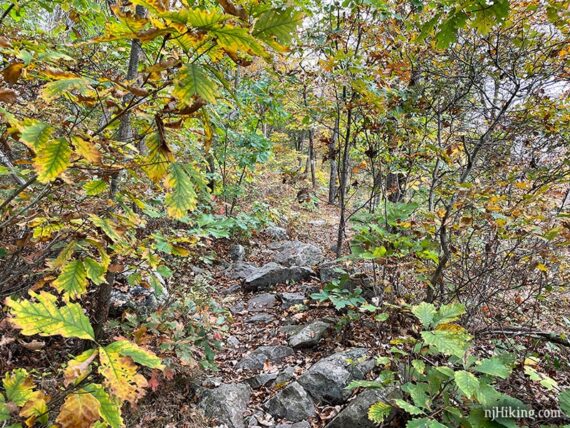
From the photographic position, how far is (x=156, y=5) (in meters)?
0.98

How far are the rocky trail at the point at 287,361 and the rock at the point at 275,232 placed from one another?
9.87ft

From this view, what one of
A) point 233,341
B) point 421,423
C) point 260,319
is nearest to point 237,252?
point 260,319

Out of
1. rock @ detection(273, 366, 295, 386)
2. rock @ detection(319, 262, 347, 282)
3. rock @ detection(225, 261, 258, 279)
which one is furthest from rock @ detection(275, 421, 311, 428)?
rock @ detection(225, 261, 258, 279)

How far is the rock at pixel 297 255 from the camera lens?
745 cm

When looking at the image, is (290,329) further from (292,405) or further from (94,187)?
(94,187)

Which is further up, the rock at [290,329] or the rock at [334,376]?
the rock at [334,376]

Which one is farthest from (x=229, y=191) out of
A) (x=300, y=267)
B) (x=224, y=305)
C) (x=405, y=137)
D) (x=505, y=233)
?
(x=505, y=233)

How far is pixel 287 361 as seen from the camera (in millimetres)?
4387

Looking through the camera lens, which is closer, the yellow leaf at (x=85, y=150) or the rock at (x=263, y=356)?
the yellow leaf at (x=85, y=150)

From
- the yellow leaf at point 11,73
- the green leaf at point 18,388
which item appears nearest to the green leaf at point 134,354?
the green leaf at point 18,388

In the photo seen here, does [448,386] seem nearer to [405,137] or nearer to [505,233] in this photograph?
[505,233]

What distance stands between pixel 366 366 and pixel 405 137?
10.9 ft

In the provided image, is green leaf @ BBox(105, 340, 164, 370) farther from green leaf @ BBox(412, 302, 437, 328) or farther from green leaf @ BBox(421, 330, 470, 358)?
green leaf @ BBox(412, 302, 437, 328)

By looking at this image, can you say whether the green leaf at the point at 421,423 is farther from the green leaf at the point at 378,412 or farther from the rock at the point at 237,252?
the rock at the point at 237,252
